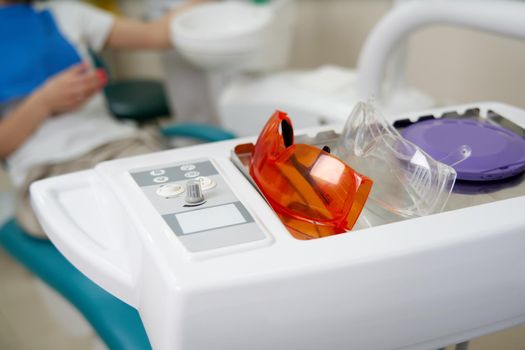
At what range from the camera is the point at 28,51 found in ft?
4.32

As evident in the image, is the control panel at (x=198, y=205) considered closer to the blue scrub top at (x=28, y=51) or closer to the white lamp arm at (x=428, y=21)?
the white lamp arm at (x=428, y=21)

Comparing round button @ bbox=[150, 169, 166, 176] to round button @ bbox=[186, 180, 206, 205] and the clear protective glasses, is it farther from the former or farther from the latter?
the clear protective glasses

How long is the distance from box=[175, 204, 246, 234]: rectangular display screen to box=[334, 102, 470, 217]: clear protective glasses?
0.15 metres

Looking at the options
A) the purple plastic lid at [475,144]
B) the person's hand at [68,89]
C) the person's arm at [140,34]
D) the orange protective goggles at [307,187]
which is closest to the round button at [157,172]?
the orange protective goggles at [307,187]

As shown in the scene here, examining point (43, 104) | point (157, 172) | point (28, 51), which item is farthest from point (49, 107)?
point (157, 172)

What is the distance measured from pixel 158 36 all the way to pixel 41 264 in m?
0.69

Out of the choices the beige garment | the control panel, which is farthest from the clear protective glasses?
the beige garment

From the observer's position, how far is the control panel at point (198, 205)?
49 centimetres

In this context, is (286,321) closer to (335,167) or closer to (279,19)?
(335,167)

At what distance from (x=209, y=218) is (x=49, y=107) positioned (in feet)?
2.82

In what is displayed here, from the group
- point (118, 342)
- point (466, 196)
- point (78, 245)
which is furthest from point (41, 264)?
point (466, 196)

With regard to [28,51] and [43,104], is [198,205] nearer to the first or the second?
[43,104]

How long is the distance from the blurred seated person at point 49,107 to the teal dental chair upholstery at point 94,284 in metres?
0.04

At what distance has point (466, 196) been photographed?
1.91 feet
